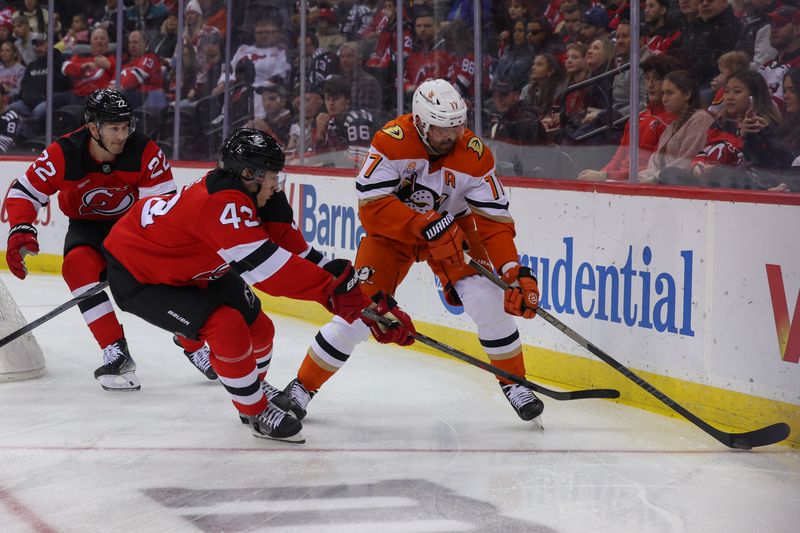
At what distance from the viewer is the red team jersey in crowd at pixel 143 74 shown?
7434 mm

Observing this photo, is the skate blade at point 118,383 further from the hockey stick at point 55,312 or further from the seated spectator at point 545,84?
the seated spectator at point 545,84

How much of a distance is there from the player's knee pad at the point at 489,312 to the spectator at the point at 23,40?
18.6 feet

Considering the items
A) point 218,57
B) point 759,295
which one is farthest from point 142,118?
point 759,295

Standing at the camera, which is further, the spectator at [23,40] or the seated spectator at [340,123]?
the spectator at [23,40]

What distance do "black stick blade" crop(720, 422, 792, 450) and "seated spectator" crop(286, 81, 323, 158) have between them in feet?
11.7

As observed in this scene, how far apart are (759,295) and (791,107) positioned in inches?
32.1

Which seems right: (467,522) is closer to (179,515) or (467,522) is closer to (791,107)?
(179,515)

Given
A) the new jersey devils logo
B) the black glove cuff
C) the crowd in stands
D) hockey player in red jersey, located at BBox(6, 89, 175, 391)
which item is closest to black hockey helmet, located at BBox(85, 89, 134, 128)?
hockey player in red jersey, located at BBox(6, 89, 175, 391)

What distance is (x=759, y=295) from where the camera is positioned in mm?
3406

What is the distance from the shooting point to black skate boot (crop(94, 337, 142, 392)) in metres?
4.03

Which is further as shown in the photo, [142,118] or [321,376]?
[142,118]

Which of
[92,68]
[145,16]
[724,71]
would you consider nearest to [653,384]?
[724,71]

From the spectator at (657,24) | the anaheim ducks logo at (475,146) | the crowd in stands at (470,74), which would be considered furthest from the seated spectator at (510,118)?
the anaheim ducks logo at (475,146)

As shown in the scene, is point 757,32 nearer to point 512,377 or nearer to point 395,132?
point 395,132
